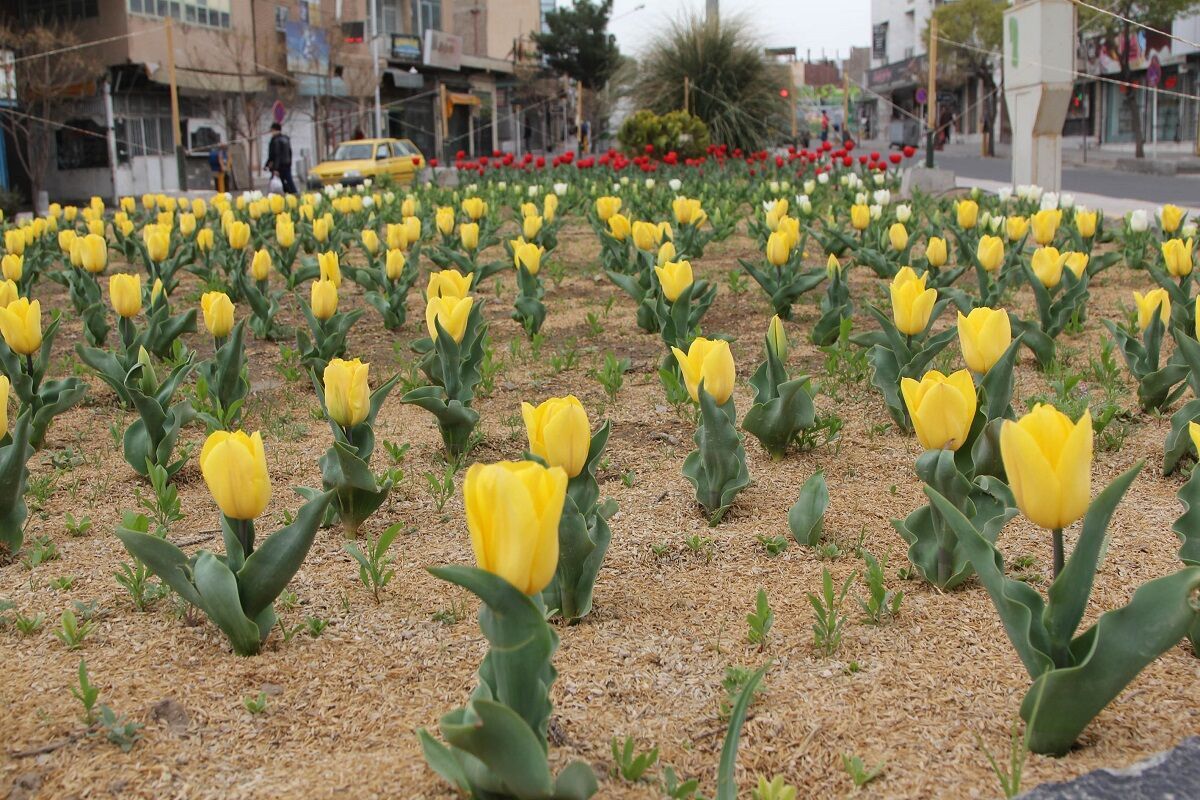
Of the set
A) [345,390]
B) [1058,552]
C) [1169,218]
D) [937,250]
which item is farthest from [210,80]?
[1058,552]

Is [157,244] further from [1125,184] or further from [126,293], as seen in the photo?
[1125,184]

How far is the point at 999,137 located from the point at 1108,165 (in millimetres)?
24155

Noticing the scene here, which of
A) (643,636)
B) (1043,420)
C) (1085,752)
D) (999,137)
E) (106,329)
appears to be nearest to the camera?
(1043,420)

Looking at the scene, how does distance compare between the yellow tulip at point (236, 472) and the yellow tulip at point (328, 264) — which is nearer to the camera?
the yellow tulip at point (236, 472)

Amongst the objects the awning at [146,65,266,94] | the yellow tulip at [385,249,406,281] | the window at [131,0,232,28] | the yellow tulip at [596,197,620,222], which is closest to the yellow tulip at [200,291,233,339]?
the yellow tulip at [385,249,406,281]

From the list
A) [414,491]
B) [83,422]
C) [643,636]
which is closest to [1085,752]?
[643,636]

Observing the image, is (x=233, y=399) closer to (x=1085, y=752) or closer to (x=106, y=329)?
(x=106, y=329)

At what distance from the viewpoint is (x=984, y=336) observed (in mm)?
2855

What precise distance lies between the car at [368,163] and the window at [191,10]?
7.30m

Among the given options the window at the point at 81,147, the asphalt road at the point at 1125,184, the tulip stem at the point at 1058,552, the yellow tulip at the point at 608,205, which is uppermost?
the window at the point at 81,147

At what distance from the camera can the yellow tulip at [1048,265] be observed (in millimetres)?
4438

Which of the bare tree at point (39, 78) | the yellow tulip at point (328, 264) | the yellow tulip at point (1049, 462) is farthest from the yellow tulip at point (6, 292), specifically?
the bare tree at point (39, 78)

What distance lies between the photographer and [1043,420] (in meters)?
1.71

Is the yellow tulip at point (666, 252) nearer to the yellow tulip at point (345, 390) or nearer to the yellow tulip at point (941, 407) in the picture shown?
the yellow tulip at point (345, 390)
